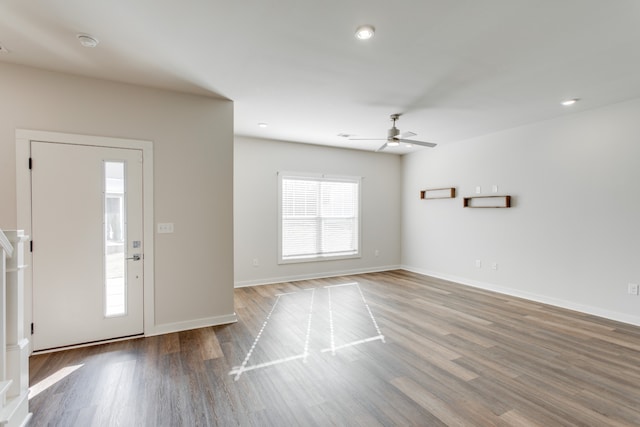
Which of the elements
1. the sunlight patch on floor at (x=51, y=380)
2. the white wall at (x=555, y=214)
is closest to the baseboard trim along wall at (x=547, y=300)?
the white wall at (x=555, y=214)

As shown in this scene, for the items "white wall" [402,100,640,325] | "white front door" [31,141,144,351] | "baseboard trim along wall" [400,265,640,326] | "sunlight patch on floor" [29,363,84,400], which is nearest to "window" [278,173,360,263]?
"white wall" [402,100,640,325]

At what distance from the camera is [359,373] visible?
103 inches

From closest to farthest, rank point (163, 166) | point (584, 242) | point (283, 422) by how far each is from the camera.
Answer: point (283, 422) → point (163, 166) → point (584, 242)

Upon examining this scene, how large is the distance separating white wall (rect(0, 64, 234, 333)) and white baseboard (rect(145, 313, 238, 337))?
0.01m

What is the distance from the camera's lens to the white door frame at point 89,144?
9.46ft

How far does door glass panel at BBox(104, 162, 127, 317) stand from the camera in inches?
126

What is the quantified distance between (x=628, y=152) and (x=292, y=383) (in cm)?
488

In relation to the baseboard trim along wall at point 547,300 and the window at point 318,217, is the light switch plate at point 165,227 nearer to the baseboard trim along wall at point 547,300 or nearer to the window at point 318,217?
the window at point 318,217

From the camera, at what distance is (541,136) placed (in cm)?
467

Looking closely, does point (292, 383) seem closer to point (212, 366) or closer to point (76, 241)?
point (212, 366)

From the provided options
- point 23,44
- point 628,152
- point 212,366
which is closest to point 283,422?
point 212,366

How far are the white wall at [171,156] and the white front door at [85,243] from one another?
0.63 ft

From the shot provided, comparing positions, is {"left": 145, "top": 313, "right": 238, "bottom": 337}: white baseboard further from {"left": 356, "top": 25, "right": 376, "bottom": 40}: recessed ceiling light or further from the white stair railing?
{"left": 356, "top": 25, "right": 376, "bottom": 40}: recessed ceiling light

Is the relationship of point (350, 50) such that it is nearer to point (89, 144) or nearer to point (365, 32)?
point (365, 32)
